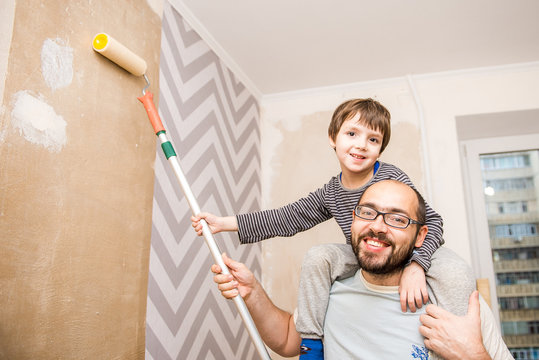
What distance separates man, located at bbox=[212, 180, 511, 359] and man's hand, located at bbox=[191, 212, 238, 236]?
0.48ft

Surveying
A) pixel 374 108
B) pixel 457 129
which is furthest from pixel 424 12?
pixel 457 129

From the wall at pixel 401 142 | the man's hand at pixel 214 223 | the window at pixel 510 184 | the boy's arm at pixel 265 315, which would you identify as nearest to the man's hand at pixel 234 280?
the boy's arm at pixel 265 315

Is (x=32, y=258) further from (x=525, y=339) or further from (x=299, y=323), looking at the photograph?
(x=525, y=339)

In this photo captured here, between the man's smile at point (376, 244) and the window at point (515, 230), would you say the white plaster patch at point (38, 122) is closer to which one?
the man's smile at point (376, 244)

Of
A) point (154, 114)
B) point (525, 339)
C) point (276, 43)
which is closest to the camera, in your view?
point (154, 114)

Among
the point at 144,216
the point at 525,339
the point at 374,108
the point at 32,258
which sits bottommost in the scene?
the point at 525,339

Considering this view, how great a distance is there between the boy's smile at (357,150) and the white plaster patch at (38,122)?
91 centimetres

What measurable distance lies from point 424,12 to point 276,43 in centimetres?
75

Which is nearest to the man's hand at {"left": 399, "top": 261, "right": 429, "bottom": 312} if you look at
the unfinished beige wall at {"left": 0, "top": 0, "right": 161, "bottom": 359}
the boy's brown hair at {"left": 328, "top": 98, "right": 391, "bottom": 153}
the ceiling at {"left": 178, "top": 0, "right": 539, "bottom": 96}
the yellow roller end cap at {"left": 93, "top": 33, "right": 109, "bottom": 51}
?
the boy's brown hair at {"left": 328, "top": 98, "right": 391, "bottom": 153}

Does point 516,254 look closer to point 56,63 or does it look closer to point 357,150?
point 357,150

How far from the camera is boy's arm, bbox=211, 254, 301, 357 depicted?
1331 millimetres

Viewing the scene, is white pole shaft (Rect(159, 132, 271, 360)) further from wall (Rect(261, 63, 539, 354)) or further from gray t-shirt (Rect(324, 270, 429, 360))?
wall (Rect(261, 63, 539, 354))

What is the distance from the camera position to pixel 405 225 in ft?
4.01

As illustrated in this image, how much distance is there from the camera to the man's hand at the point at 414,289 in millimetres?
1158
